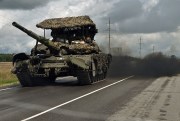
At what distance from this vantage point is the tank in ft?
72.1

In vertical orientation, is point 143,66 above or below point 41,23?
below

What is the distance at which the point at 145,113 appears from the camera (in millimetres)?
11945

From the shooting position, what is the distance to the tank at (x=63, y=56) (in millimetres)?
21969

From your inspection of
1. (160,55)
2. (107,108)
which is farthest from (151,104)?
(160,55)

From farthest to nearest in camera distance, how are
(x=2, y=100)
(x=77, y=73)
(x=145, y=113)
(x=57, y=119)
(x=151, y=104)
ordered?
1. (x=77, y=73)
2. (x=2, y=100)
3. (x=151, y=104)
4. (x=145, y=113)
5. (x=57, y=119)

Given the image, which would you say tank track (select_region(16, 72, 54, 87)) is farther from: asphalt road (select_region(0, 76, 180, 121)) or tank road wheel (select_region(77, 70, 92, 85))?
asphalt road (select_region(0, 76, 180, 121))

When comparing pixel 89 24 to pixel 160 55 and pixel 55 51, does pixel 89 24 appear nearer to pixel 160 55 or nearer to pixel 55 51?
pixel 55 51

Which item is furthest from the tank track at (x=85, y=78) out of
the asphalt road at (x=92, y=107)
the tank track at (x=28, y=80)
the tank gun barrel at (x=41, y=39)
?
the asphalt road at (x=92, y=107)

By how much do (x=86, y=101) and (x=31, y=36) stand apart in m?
8.29

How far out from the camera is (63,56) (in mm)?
22531

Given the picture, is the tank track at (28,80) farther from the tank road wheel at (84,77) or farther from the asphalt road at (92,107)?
the asphalt road at (92,107)

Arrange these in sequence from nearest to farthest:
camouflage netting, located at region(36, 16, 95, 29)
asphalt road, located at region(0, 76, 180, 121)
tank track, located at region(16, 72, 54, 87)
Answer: asphalt road, located at region(0, 76, 180, 121), tank track, located at region(16, 72, 54, 87), camouflage netting, located at region(36, 16, 95, 29)

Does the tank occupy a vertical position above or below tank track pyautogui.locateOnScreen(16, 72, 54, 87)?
above

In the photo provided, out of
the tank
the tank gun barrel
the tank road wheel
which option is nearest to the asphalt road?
the tank road wheel
